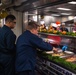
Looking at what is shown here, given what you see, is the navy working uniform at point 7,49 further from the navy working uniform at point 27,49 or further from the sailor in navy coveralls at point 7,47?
the navy working uniform at point 27,49

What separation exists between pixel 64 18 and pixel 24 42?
34.8 feet

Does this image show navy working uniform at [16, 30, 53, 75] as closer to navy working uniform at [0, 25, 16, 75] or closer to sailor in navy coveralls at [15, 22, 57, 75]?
sailor in navy coveralls at [15, 22, 57, 75]

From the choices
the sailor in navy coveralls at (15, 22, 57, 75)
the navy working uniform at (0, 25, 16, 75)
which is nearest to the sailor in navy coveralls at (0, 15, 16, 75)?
the navy working uniform at (0, 25, 16, 75)

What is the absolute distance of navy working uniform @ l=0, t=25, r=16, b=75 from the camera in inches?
126

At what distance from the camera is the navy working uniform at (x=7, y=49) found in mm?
3199

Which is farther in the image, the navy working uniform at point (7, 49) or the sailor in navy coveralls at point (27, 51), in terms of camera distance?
the navy working uniform at point (7, 49)

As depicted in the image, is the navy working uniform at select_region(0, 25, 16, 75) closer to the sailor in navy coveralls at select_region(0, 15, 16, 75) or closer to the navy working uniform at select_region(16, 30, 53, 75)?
the sailor in navy coveralls at select_region(0, 15, 16, 75)

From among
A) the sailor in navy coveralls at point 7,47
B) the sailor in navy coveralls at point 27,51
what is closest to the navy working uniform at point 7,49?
the sailor in navy coveralls at point 7,47

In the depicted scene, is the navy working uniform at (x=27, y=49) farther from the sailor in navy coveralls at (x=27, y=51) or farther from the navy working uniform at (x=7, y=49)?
the navy working uniform at (x=7, y=49)

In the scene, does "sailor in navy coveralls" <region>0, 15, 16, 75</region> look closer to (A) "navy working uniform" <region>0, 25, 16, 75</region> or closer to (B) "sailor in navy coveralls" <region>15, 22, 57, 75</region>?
(A) "navy working uniform" <region>0, 25, 16, 75</region>

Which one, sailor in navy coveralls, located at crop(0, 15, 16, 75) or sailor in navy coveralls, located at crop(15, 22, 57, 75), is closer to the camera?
sailor in navy coveralls, located at crop(15, 22, 57, 75)

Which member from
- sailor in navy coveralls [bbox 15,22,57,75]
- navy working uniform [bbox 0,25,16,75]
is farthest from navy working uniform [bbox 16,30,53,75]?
navy working uniform [bbox 0,25,16,75]

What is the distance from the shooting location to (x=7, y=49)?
322 centimetres

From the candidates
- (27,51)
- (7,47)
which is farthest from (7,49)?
(27,51)
